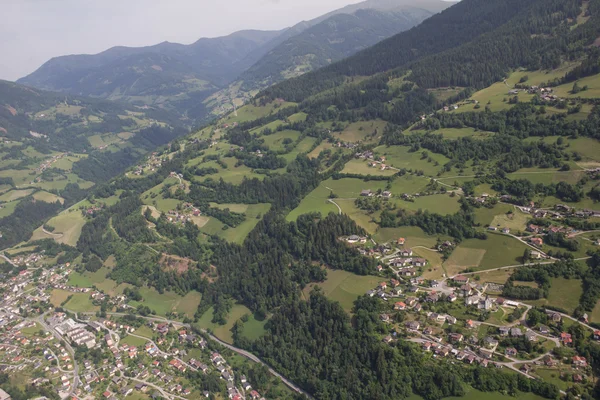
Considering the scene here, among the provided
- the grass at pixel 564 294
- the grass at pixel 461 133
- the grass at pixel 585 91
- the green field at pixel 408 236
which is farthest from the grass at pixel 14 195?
the grass at pixel 585 91

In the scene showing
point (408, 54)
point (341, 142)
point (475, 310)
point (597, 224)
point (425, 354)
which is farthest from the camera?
point (408, 54)

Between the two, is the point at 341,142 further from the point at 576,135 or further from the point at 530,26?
the point at 530,26

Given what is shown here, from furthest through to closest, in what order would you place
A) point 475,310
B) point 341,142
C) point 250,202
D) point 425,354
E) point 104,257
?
point 341,142 → point 250,202 → point 104,257 → point 475,310 → point 425,354

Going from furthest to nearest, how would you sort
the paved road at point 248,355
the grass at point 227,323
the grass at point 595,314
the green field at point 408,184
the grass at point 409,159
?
1. the grass at point 409,159
2. the green field at point 408,184
3. the grass at point 227,323
4. the paved road at point 248,355
5. the grass at point 595,314

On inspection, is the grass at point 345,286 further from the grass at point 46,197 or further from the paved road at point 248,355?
the grass at point 46,197

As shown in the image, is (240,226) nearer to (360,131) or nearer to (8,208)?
(360,131)

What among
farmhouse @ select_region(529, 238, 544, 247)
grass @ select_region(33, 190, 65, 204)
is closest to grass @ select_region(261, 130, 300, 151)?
grass @ select_region(33, 190, 65, 204)

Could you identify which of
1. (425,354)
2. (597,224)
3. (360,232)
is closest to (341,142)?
(360,232)
